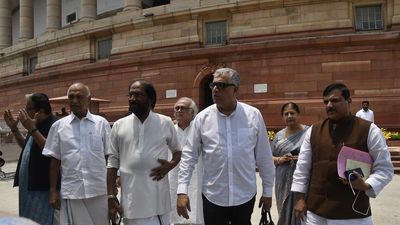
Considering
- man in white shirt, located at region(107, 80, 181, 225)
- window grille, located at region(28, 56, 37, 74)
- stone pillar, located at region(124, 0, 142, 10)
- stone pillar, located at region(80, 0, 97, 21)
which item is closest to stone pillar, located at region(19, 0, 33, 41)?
window grille, located at region(28, 56, 37, 74)

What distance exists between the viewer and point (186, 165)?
381cm

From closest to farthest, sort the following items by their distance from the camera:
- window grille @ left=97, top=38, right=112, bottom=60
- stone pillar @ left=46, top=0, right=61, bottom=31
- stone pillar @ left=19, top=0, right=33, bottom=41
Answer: window grille @ left=97, top=38, right=112, bottom=60 → stone pillar @ left=46, top=0, right=61, bottom=31 → stone pillar @ left=19, top=0, right=33, bottom=41

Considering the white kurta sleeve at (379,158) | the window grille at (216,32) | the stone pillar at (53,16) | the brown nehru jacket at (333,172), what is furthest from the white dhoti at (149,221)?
the stone pillar at (53,16)

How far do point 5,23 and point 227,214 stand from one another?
31.8 metres

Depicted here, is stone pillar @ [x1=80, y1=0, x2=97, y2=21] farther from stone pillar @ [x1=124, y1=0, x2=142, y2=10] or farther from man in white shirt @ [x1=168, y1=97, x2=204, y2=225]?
man in white shirt @ [x1=168, y1=97, x2=204, y2=225]

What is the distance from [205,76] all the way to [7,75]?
17519 mm

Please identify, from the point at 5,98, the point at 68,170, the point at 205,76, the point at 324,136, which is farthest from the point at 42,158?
the point at 5,98

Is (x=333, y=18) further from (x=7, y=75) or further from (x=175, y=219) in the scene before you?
(x=7, y=75)

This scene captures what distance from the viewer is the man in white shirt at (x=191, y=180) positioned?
5.05 meters

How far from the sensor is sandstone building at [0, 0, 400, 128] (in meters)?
15.4

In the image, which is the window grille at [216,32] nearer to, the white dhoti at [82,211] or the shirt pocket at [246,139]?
the white dhoti at [82,211]

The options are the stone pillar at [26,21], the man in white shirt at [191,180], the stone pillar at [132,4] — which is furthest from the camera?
the stone pillar at [26,21]

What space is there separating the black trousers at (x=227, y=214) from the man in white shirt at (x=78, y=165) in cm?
120

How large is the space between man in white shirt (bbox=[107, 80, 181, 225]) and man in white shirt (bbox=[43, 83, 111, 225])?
39cm
